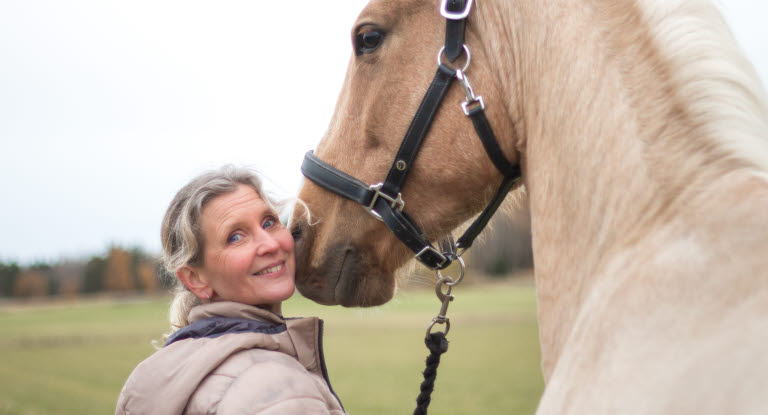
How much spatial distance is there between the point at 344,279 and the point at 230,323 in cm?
52

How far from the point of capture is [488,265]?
67.3m

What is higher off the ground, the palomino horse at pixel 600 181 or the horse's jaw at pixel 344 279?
the palomino horse at pixel 600 181

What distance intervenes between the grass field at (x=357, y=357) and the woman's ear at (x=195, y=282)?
2.34 ft

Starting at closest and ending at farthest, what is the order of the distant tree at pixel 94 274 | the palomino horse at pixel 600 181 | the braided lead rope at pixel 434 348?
the palomino horse at pixel 600 181
the braided lead rope at pixel 434 348
the distant tree at pixel 94 274

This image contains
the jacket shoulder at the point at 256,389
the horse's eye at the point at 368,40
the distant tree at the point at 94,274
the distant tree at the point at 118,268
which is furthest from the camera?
the distant tree at the point at 94,274

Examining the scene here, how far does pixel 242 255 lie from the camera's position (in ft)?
6.80

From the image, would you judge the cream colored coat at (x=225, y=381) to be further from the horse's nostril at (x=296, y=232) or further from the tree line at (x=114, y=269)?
the tree line at (x=114, y=269)

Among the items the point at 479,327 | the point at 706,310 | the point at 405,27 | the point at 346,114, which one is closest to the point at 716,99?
the point at 706,310

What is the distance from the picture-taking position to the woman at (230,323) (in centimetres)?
168

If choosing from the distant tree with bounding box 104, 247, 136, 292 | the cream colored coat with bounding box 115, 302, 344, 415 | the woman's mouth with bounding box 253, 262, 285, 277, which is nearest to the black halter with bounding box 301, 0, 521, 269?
the woman's mouth with bounding box 253, 262, 285, 277

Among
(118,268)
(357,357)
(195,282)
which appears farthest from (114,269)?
(195,282)

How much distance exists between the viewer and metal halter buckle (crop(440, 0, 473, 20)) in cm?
190

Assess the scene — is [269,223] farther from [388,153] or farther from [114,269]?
[114,269]

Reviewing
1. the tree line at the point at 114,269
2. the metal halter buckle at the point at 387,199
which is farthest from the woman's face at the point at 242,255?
the tree line at the point at 114,269
